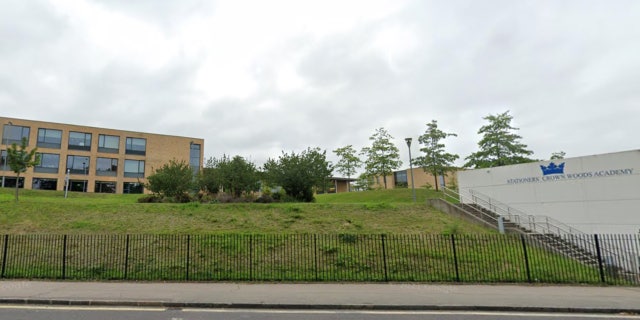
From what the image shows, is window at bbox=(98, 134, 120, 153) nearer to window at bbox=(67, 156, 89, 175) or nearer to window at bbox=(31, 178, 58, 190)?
window at bbox=(67, 156, 89, 175)

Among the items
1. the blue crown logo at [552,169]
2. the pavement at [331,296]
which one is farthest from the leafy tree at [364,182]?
the pavement at [331,296]

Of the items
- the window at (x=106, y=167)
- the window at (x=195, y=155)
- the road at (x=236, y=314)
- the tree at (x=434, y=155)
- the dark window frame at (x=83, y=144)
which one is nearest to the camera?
the road at (x=236, y=314)

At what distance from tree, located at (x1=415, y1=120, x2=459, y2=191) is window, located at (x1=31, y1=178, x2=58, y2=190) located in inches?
1769

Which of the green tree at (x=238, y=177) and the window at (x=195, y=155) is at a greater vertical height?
the window at (x=195, y=155)

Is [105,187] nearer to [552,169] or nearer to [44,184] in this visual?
[44,184]

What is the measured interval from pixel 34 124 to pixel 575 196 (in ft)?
185

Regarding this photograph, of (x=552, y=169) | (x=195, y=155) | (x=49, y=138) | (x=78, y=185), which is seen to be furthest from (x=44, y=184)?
(x=552, y=169)

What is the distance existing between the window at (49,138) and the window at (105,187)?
6.83 metres

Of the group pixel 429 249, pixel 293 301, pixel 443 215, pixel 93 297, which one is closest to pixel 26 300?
pixel 93 297

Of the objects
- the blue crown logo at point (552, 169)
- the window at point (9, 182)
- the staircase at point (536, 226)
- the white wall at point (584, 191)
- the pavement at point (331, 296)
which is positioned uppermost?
the window at point (9, 182)

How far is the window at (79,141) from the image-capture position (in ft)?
155

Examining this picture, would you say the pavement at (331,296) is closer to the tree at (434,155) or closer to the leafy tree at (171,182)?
the leafy tree at (171,182)

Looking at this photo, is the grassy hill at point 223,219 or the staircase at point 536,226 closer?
the staircase at point 536,226

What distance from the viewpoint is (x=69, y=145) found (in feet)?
154
